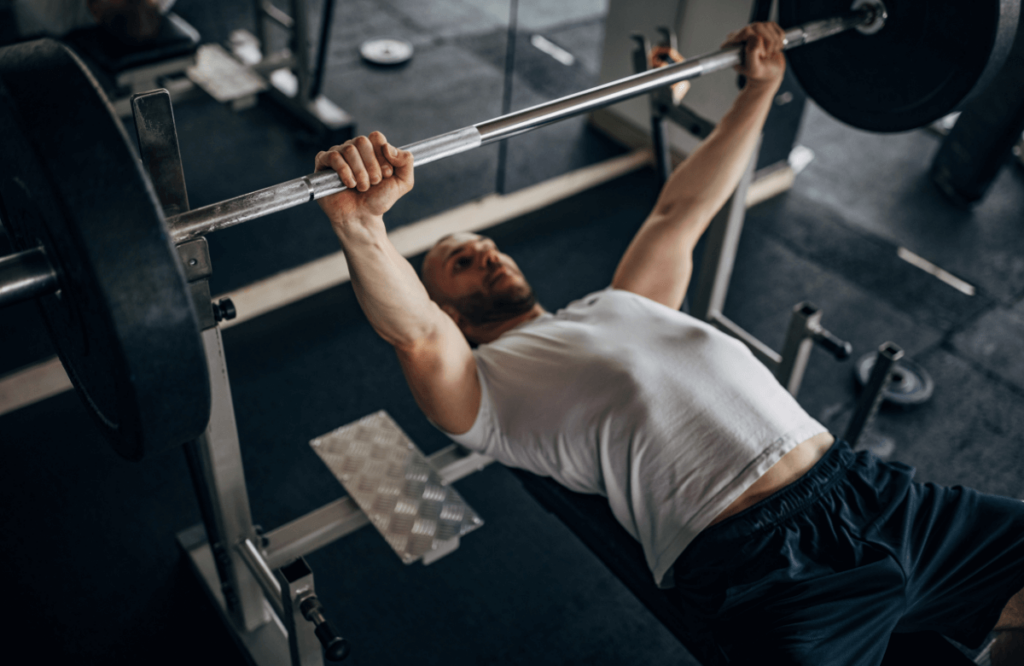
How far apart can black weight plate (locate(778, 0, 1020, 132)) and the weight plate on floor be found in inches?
42.5

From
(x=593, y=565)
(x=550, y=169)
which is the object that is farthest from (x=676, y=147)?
(x=593, y=565)

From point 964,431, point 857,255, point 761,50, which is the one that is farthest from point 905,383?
point 761,50

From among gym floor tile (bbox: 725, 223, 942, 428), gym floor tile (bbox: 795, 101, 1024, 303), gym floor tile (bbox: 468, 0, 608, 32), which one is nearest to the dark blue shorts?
gym floor tile (bbox: 725, 223, 942, 428)

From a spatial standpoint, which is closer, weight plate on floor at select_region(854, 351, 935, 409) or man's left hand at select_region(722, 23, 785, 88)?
man's left hand at select_region(722, 23, 785, 88)

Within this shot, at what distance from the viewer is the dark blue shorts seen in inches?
57.4

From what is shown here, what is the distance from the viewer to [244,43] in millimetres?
4516

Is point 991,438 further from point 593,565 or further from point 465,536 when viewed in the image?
point 465,536

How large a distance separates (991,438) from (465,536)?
1.79 meters

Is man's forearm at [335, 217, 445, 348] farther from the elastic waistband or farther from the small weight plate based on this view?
the small weight plate

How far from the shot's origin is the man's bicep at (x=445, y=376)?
1618 mm

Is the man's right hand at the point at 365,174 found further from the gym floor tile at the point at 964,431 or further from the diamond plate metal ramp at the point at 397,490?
the gym floor tile at the point at 964,431

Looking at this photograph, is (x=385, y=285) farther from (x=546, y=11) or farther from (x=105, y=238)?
(x=546, y=11)

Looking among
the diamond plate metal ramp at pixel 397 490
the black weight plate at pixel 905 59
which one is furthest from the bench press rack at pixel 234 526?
the black weight plate at pixel 905 59

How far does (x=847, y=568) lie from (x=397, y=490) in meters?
1.05
